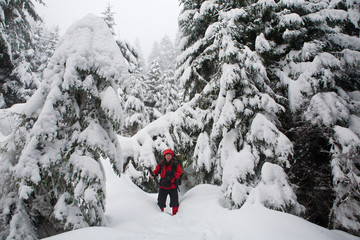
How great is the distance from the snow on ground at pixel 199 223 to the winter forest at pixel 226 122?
0.53 meters

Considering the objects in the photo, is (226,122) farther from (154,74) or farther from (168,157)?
(154,74)

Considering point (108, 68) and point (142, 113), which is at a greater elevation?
point (142, 113)

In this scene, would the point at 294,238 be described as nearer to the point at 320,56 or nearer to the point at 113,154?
the point at 113,154

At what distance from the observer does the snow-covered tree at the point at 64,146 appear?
429 centimetres

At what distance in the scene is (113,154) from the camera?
4.88m

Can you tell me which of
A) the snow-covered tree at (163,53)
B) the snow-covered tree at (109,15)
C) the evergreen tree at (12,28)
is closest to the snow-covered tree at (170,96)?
the snow-covered tree at (109,15)

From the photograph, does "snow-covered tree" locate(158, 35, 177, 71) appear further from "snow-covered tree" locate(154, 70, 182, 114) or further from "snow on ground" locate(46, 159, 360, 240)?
"snow on ground" locate(46, 159, 360, 240)

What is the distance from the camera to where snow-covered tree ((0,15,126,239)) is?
4293 mm

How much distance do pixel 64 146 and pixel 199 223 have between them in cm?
385

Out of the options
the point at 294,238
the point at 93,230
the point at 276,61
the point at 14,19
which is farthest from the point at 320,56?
the point at 14,19

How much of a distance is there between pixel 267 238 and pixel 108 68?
16.6ft

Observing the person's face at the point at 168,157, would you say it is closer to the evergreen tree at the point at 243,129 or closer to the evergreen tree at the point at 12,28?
the evergreen tree at the point at 243,129

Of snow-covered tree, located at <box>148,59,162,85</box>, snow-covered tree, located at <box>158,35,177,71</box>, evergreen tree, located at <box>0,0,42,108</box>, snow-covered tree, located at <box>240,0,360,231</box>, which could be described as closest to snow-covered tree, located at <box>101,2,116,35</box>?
evergreen tree, located at <box>0,0,42,108</box>

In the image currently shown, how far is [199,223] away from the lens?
5.19m
